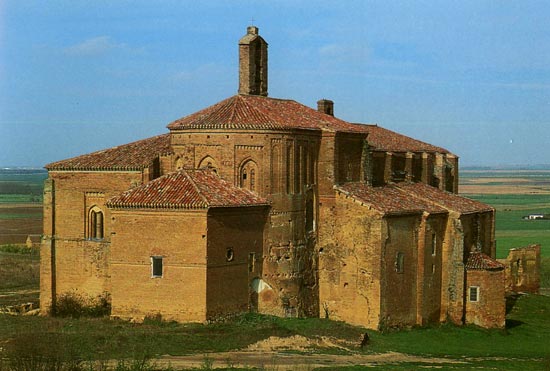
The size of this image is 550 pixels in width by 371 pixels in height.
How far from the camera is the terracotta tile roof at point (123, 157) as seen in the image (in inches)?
1427

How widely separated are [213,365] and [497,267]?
16407 mm

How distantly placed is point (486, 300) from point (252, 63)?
42.4 feet

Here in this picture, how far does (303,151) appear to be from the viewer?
3531cm

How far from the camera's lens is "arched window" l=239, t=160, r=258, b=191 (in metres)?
33.9

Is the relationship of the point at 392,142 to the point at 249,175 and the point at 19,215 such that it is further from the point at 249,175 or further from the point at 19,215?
the point at 19,215

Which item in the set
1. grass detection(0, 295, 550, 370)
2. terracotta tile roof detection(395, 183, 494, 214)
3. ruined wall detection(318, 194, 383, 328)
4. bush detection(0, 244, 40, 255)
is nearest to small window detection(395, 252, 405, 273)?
ruined wall detection(318, 194, 383, 328)

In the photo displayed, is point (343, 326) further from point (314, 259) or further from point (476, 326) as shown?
point (476, 326)

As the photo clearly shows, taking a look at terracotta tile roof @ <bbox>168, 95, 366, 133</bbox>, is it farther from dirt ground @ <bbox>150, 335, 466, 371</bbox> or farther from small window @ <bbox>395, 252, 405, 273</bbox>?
dirt ground @ <bbox>150, 335, 466, 371</bbox>

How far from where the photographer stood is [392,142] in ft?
157

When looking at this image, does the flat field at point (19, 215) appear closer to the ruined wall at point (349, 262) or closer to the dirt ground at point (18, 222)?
the dirt ground at point (18, 222)

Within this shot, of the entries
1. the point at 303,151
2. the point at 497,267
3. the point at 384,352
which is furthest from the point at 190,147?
the point at 497,267

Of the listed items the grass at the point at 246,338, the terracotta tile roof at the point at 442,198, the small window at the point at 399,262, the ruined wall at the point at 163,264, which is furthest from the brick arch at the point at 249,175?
the terracotta tile roof at the point at 442,198

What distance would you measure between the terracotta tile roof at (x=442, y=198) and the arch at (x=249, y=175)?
8.58 meters

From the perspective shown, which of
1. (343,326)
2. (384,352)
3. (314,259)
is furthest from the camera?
(314,259)
